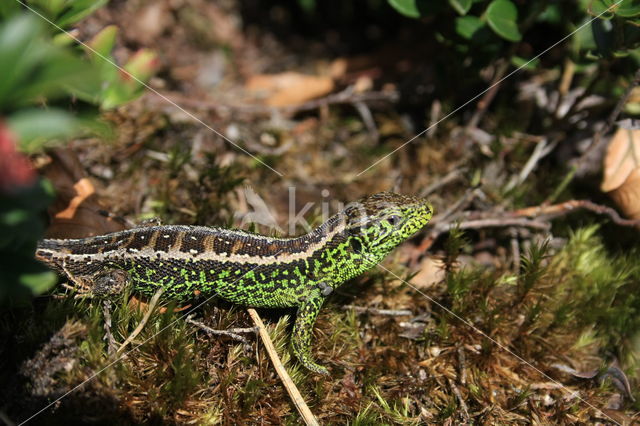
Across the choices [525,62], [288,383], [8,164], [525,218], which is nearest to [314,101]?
[525,62]

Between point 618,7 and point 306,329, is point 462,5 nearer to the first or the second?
point 618,7

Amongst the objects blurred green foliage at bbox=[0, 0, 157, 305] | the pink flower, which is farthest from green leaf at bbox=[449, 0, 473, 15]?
the pink flower

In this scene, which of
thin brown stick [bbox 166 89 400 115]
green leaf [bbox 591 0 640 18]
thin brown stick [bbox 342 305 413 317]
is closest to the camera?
green leaf [bbox 591 0 640 18]

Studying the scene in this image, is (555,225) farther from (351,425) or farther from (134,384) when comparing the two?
(134,384)

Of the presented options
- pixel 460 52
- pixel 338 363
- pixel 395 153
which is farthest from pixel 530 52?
pixel 338 363

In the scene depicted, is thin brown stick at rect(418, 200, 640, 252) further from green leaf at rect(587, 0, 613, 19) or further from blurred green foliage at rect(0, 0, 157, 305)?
blurred green foliage at rect(0, 0, 157, 305)

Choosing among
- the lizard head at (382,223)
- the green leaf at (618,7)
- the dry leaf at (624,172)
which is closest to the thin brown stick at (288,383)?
the lizard head at (382,223)
